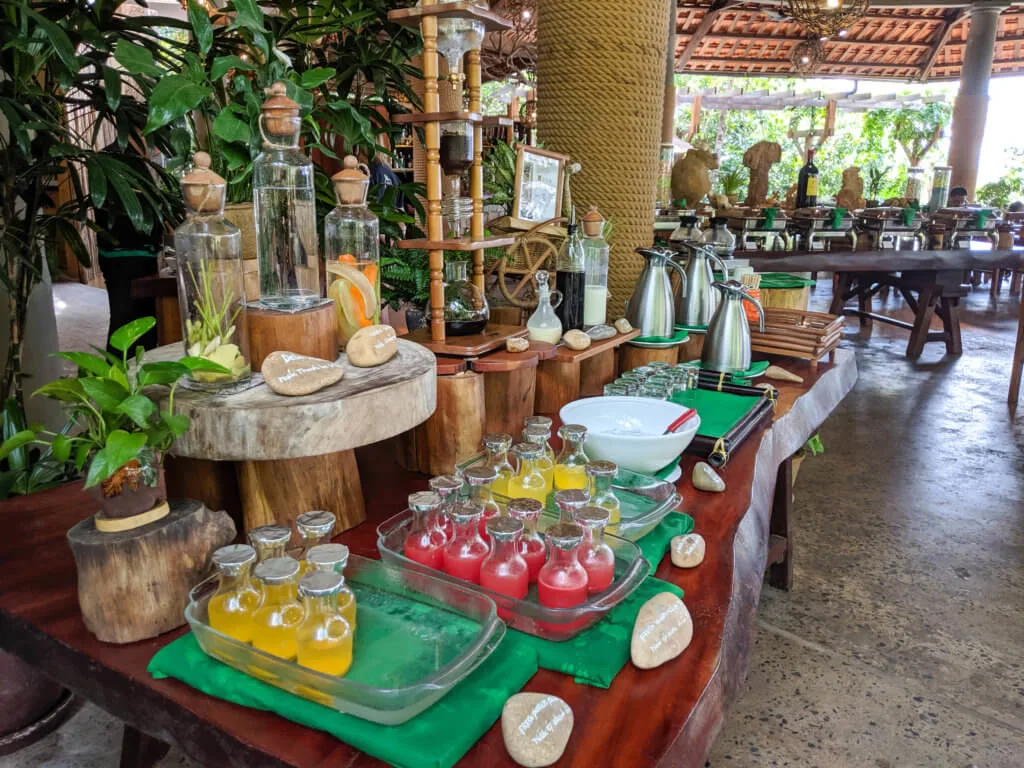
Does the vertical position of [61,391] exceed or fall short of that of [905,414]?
it exceeds it

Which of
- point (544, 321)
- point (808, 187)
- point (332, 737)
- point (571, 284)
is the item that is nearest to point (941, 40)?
point (808, 187)

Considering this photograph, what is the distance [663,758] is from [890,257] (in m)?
4.16

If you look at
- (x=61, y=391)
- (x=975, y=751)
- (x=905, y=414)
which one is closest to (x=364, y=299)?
(x=61, y=391)

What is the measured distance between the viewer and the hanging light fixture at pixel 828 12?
20.8ft

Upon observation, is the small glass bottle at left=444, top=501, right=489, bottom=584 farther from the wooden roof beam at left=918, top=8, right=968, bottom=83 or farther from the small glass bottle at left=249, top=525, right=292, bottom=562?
the wooden roof beam at left=918, top=8, right=968, bottom=83

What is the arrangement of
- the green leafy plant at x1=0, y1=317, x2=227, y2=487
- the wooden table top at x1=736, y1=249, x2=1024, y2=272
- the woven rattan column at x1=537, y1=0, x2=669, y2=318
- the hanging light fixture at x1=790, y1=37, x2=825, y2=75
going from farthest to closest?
the hanging light fixture at x1=790, y1=37, x2=825, y2=75 < the wooden table top at x1=736, y1=249, x2=1024, y2=272 < the woven rattan column at x1=537, y1=0, x2=669, y2=318 < the green leafy plant at x1=0, y1=317, x2=227, y2=487

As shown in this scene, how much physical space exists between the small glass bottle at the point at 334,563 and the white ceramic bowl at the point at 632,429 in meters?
0.58

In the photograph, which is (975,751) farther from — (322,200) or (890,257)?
(890,257)

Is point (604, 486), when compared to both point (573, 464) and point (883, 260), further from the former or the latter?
point (883, 260)

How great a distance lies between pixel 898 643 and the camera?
204 cm

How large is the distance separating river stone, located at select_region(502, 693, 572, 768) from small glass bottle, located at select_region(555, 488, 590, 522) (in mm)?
233

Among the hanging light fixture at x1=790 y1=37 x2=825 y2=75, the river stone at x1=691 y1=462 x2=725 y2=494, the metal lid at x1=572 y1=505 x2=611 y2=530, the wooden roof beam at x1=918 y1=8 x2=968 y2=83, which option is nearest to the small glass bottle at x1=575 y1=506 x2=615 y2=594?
the metal lid at x1=572 y1=505 x2=611 y2=530

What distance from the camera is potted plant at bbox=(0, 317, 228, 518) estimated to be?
79 cm

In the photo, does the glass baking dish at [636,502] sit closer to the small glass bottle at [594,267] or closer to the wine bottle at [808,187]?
the small glass bottle at [594,267]
